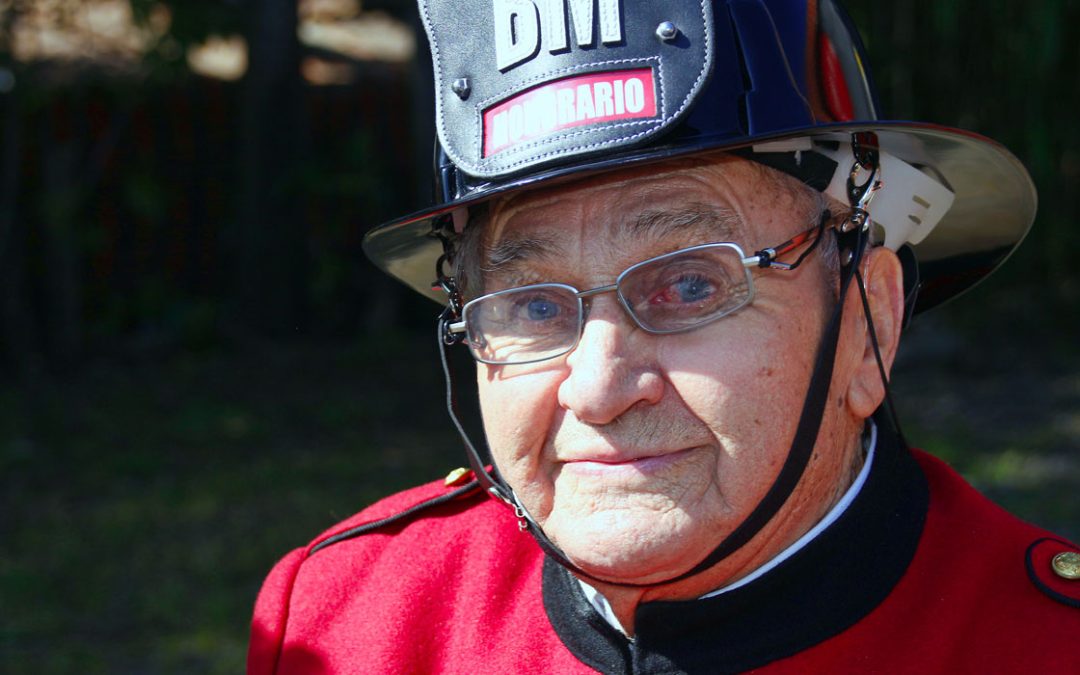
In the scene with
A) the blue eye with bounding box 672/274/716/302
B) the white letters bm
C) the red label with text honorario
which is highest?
the white letters bm

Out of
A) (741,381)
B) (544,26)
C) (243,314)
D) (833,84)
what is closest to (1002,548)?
(741,381)

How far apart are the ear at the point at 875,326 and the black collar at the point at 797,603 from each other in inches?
4.2

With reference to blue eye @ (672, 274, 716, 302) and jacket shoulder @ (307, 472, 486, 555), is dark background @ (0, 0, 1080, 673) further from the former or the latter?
blue eye @ (672, 274, 716, 302)

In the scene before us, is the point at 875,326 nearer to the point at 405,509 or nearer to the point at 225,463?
the point at 405,509

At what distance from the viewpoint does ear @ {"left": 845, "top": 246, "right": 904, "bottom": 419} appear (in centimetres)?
194

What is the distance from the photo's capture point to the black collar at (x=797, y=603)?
1844 mm

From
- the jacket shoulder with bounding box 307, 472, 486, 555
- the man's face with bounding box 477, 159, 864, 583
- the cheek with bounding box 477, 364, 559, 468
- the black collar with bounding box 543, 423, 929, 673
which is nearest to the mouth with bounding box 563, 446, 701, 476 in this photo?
the man's face with bounding box 477, 159, 864, 583

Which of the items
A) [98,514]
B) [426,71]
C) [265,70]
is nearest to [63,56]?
[265,70]

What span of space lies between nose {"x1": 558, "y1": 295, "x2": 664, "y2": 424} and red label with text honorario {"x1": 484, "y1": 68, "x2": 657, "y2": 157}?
0.26 meters

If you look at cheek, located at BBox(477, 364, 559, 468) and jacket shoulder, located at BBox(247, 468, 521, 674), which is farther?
jacket shoulder, located at BBox(247, 468, 521, 674)

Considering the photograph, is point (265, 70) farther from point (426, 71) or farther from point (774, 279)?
point (774, 279)

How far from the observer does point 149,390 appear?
327 inches

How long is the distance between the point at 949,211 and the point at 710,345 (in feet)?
2.19

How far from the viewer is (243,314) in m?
9.55
